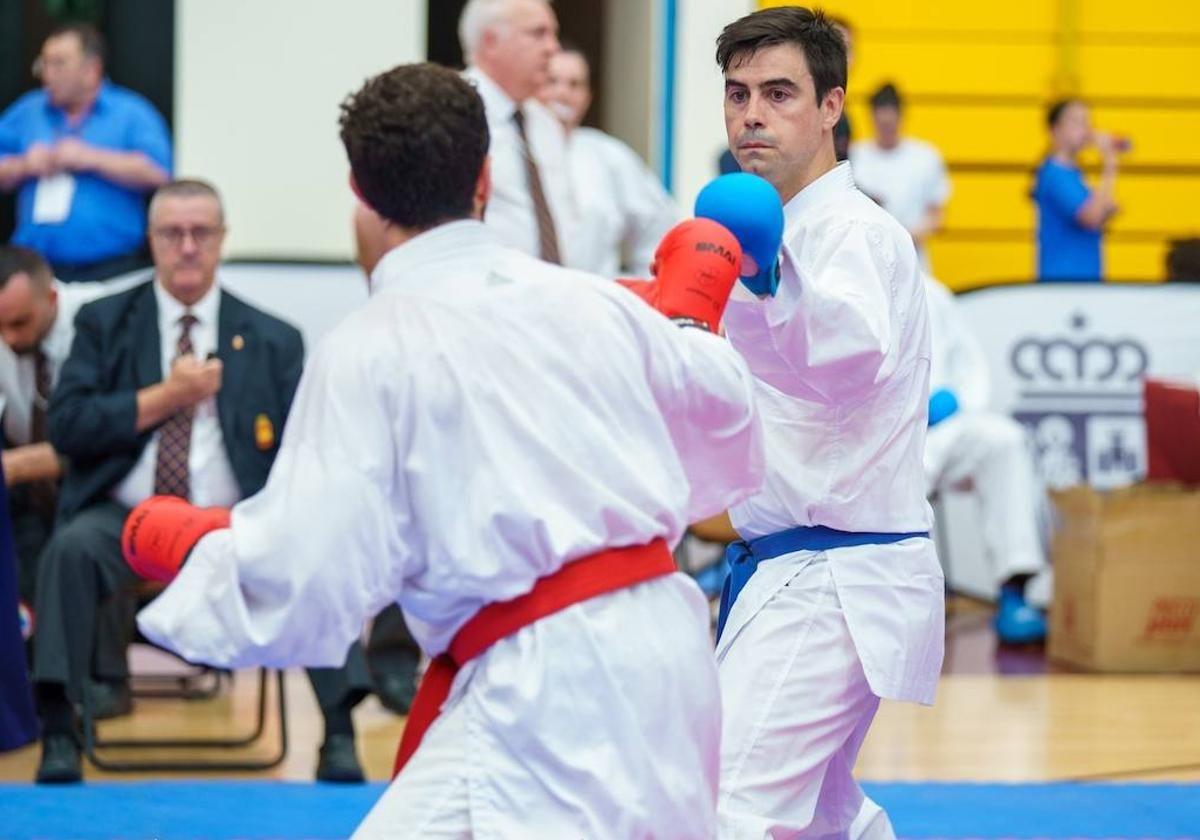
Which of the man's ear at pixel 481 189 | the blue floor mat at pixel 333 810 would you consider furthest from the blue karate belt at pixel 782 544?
the blue floor mat at pixel 333 810

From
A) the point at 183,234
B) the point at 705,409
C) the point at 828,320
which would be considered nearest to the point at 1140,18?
the point at 183,234

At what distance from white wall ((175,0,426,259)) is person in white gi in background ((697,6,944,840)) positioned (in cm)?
566

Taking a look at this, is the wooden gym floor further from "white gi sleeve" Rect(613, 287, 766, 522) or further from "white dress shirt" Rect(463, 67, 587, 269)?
"white gi sleeve" Rect(613, 287, 766, 522)

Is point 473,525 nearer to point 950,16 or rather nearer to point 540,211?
point 540,211

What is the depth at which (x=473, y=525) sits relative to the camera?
2.63 metres

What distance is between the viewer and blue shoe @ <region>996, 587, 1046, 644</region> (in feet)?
25.2

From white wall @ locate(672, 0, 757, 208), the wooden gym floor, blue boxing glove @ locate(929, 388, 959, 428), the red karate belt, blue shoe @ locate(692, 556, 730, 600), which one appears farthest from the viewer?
white wall @ locate(672, 0, 757, 208)

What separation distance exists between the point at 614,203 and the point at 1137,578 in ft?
7.71

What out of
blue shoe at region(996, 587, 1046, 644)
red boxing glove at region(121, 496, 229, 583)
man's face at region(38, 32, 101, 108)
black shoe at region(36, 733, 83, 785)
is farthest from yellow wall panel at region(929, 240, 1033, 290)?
red boxing glove at region(121, 496, 229, 583)

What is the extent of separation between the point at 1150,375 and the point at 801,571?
529 cm

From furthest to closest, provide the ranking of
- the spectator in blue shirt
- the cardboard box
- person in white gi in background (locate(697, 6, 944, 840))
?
the spectator in blue shirt, the cardboard box, person in white gi in background (locate(697, 6, 944, 840))

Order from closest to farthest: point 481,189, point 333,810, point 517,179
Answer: point 481,189 < point 333,810 < point 517,179

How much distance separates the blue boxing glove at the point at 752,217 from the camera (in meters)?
3.06

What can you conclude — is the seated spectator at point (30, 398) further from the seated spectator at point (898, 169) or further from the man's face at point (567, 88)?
the seated spectator at point (898, 169)
